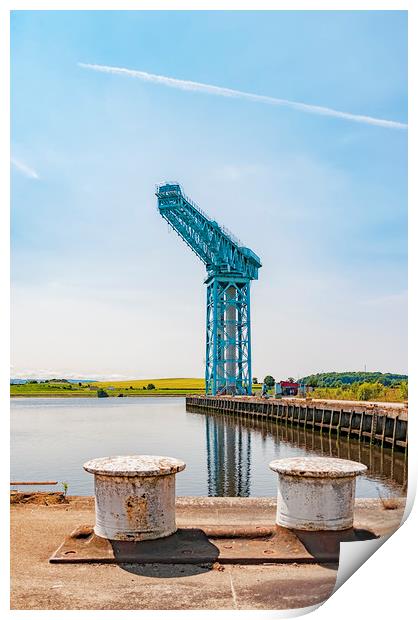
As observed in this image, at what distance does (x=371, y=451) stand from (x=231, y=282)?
30.1 m

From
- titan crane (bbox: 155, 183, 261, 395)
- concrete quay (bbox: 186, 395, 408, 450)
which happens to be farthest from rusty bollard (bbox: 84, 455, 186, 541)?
titan crane (bbox: 155, 183, 261, 395)

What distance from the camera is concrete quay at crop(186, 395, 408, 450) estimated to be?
21.5 metres

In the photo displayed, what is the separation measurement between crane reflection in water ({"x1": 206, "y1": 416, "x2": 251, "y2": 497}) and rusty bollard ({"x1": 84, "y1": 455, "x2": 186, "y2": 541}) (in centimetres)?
1012

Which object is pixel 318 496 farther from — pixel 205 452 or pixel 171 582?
pixel 205 452

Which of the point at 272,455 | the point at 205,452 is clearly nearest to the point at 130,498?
the point at 272,455

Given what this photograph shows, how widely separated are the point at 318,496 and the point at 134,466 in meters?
1.33

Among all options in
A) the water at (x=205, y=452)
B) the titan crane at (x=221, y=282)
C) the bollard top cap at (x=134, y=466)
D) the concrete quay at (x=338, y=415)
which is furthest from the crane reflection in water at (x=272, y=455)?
the titan crane at (x=221, y=282)

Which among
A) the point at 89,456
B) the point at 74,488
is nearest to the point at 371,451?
the point at 89,456

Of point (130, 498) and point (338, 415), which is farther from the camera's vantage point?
point (338, 415)

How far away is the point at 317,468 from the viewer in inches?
173

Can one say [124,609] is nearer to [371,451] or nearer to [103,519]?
[103,519]

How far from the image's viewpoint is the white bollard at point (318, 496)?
4328mm

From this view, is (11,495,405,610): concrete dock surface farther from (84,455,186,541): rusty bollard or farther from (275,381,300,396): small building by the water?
(275,381,300,396): small building by the water

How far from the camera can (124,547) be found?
425 centimetres
